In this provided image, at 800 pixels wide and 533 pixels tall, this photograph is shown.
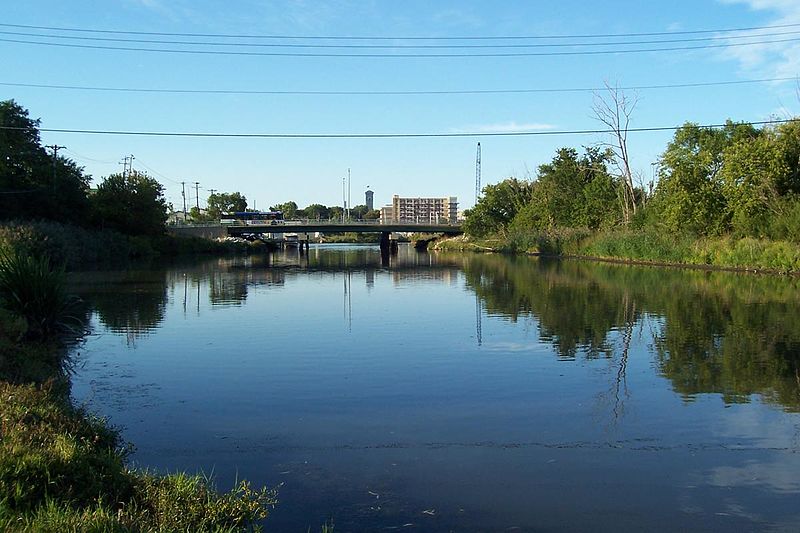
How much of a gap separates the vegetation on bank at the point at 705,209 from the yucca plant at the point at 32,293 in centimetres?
3775

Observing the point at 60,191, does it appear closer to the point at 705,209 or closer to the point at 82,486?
the point at 705,209

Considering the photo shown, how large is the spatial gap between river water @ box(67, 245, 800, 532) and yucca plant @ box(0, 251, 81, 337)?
156cm

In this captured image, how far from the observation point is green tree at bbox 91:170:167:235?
76.9 metres

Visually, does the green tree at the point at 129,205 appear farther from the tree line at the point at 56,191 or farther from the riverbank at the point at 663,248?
the riverbank at the point at 663,248

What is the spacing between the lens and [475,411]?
38.4 feet

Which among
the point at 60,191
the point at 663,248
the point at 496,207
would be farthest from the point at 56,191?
the point at 496,207

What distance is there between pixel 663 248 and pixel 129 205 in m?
53.9

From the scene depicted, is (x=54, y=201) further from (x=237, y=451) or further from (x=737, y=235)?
(x=237, y=451)

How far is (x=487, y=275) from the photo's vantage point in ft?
152

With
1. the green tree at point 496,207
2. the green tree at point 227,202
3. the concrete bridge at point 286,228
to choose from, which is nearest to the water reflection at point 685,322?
the concrete bridge at point 286,228

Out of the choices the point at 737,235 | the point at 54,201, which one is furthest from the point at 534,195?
the point at 54,201

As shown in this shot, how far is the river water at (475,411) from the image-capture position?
25.8ft

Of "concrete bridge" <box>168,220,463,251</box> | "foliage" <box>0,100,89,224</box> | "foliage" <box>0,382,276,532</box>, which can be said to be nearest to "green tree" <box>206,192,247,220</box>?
"concrete bridge" <box>168,220,463,251</box>

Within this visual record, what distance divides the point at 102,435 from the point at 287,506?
10.0 feet
